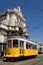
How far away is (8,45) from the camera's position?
92.2 feet

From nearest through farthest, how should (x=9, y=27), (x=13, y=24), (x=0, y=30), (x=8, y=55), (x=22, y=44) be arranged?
1. (x=8, y=55)
2. (x=22, y=44)
3. (x=0, y=30)
4. (x=9, y=27)
5. (x=13, y=24)

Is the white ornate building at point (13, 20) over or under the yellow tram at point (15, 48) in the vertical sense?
over

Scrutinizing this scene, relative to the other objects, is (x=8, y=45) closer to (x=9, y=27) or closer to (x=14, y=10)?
(x=9, y=27)

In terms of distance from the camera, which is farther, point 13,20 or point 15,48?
point 13,20

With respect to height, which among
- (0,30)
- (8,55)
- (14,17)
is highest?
(14,17)

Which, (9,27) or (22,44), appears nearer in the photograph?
(22,44)

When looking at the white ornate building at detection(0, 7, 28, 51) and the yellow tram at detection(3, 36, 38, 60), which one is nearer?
the yellow tram at detection(3, 36, 38, 60)

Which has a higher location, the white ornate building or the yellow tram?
the white ornate building

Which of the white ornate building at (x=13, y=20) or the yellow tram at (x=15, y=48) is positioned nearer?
the yellow tram at (x=15, y=48)

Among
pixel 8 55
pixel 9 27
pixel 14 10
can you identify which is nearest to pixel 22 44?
pixel 8 55

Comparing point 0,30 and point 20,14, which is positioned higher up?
point 20,14

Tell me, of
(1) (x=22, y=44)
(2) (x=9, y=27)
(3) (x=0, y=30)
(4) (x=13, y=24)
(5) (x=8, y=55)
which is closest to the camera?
(5) (x=8, y=55)

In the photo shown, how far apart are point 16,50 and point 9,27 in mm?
37115

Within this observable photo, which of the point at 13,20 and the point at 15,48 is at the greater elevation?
the point at 13,20
